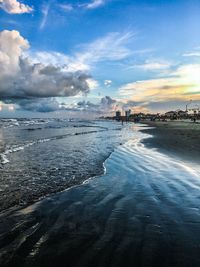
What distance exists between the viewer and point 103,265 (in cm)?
501

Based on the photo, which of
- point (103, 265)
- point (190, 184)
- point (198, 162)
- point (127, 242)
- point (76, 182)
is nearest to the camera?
point (103, 265)

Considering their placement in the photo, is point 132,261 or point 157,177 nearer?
point 132,261

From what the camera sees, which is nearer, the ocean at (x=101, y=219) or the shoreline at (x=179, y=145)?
the ocean at (x=101, y=219)

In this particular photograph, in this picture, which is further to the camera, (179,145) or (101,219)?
(179,145)

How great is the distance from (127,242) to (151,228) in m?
1.05

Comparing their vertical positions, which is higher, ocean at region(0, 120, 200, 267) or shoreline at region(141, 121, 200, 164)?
ocean at region(0, 120, 200, 267)

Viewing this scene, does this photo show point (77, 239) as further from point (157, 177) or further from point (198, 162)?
point (198, 162)

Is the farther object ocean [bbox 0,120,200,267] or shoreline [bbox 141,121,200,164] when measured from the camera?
shoreline [bbox 141,121,200,164]

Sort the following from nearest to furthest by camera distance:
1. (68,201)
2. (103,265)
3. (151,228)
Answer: (103,265), (151,228), (68,201)

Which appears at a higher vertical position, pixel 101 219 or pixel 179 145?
pixel 101 219

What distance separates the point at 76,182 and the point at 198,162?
29.2 ft

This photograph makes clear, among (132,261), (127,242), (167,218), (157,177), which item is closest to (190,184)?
(157,177)

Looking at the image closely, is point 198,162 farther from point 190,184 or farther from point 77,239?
point 77,239

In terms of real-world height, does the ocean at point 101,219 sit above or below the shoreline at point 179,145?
above
